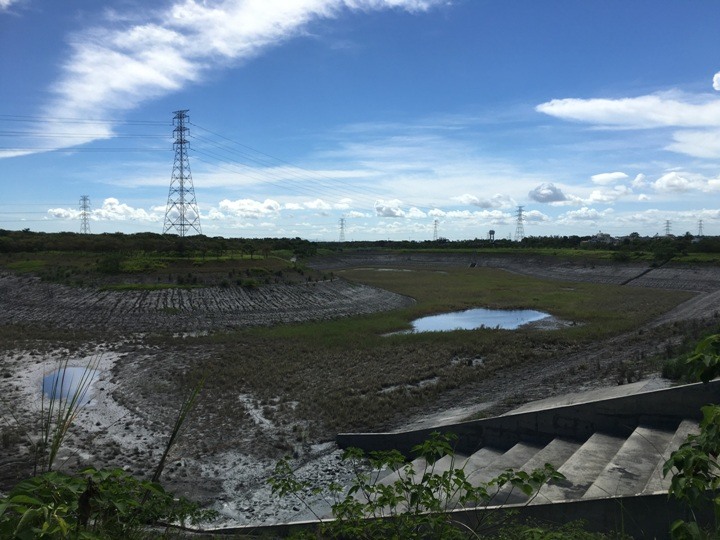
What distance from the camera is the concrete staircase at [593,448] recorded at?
257 inches

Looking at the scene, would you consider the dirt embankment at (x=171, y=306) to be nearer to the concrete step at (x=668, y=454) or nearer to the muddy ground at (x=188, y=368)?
the muddy ground at (x=188, y=368)

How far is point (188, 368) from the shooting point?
20109 mm

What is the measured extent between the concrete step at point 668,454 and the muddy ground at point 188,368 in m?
5.66

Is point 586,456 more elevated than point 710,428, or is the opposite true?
point 710,428

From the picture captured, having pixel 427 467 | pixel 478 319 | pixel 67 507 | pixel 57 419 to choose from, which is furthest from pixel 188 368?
pixel 478 319

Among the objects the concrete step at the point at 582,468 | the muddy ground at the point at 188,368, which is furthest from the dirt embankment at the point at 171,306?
the concrete step at the point at 582,468

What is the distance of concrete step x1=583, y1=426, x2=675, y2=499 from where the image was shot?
689 centimetres

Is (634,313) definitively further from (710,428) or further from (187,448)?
(710,428)

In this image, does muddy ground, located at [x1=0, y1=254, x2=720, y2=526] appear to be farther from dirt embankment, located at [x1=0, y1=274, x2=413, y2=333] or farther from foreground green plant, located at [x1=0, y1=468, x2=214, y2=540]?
foreground green plant, located at [x1=0, y1=468, x2=214, y2=540]

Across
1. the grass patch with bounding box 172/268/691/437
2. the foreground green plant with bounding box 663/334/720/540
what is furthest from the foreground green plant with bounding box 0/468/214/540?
the grass patch with bounding box 172/268/691/437

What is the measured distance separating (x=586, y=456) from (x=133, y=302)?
31018 millimetres

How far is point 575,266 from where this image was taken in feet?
239

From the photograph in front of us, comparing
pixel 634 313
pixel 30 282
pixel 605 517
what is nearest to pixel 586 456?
pixel 605 517

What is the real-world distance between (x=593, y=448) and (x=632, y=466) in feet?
4.08
